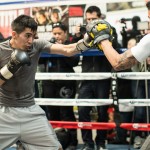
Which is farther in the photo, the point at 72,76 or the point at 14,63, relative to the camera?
the point at 72,76

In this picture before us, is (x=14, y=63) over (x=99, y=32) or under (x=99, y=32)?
under

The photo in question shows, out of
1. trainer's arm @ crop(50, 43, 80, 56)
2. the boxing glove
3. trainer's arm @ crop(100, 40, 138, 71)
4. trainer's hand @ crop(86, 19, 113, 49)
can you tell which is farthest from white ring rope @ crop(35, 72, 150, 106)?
trainer's arm @ crop(100, 40, 138, 71)

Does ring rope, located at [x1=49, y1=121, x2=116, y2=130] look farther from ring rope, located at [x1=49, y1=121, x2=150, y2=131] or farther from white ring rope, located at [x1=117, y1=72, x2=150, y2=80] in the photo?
white ring rope, located at [x1=117, y1=72, x2=150, y2=80]

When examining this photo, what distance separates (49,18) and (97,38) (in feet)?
11.1

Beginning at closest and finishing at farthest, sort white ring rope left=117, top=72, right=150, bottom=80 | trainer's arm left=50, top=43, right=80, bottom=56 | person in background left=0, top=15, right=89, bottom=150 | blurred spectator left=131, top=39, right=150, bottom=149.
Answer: person in background left=0, top=15, right=89, bottom=150, trainer's arm left=50, top=43, right=80, bottom=56, white ring rope left=117, top=72, right=150, bottom=80, blurred spectator left=131, top=39, right=150, bottom=149

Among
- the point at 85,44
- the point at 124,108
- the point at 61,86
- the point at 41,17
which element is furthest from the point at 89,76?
the point at 41,17

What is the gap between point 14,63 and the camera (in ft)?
9.75

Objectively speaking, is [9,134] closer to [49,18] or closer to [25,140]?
[25,140]

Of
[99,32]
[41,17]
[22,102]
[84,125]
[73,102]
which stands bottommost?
[84,125]

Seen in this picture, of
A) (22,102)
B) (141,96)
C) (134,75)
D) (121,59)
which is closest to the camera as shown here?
(121,59)

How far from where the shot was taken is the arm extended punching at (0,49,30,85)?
296 centimetres

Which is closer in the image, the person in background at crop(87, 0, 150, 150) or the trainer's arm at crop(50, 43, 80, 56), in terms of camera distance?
the person in background at crop(87, 0, 150, 150)

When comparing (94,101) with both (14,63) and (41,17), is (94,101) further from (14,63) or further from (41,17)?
(41,17)

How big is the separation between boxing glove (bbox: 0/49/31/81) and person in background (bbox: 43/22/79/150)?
1588mm
